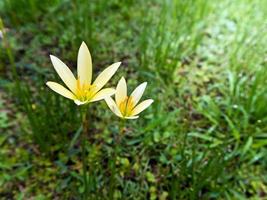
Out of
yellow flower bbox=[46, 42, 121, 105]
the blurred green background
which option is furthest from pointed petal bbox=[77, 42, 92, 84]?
the blurred green background

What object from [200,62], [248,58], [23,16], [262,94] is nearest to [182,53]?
[200,62]

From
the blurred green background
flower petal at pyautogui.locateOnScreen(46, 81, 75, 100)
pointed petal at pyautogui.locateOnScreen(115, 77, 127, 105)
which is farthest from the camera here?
the blurred green background

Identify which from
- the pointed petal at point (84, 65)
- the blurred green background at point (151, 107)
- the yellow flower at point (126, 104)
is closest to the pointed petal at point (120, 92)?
the yellow flower at point (126, 104)

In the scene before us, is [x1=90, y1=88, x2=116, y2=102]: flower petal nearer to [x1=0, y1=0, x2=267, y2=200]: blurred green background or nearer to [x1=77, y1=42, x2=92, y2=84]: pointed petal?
[x1=77, y1=42, x2=92, y2=84]: pointed petal

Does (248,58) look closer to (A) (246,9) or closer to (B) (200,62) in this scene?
(B) (200,62)

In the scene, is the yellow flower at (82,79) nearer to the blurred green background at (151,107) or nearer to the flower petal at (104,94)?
the flower petal at (104,94)
